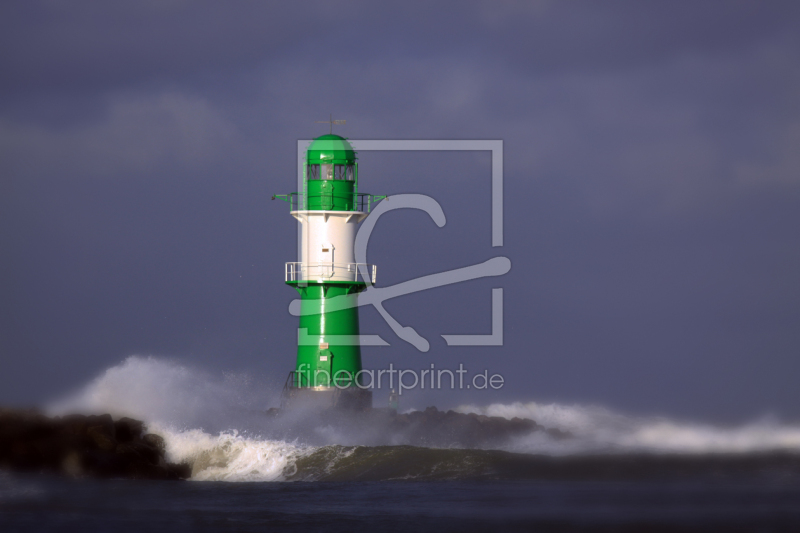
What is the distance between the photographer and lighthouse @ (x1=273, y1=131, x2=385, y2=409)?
33.6m

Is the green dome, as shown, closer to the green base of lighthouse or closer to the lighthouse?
the lighthouse

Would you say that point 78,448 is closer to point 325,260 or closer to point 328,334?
point 328,334

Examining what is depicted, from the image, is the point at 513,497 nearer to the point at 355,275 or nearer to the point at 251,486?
the point at 251,486

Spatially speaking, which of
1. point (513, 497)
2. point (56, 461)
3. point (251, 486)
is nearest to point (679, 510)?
point (513, 497)

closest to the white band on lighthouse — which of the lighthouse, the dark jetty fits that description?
the lighthouse

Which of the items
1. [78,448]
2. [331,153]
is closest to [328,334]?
[331,153]

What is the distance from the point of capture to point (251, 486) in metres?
28.1

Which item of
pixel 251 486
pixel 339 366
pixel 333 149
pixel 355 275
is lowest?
pixel 251 486

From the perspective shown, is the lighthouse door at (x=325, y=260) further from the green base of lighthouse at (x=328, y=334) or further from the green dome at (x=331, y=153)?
the green dome at (x=331, y=153)

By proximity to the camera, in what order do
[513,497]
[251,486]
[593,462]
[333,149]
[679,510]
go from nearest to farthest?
[679,510] < [513,497] < [251,486] < [593,462] < [333,149]

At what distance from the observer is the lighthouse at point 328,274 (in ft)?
110

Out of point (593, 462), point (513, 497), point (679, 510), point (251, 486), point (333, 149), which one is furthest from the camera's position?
point (333, 149)

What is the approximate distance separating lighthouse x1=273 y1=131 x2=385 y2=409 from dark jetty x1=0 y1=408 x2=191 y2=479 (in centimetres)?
454

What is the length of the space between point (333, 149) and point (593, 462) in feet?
34.7
